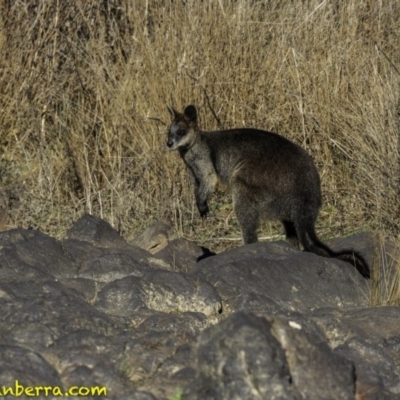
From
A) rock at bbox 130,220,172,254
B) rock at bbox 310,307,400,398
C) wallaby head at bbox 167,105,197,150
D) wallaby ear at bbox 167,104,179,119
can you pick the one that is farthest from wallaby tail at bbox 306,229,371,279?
wallaby ear at bbox 167,104,179,119

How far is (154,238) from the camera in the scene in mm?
7281

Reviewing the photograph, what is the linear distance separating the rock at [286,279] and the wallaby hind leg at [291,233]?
0.95 m

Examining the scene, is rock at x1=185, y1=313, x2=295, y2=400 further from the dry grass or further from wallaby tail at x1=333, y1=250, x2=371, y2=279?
the dry grass

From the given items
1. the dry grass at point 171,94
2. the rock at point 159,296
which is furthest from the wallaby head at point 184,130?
the rock at point 159,296

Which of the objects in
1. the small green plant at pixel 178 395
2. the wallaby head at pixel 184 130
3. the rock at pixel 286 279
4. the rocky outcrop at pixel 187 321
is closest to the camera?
the rocky outcrop at pixel 187 321

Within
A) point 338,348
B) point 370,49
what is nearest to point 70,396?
point 338,348

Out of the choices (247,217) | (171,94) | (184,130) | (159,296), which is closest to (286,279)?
(159,296)

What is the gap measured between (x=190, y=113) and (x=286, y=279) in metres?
2.47

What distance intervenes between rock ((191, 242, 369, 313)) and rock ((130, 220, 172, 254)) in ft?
2.60

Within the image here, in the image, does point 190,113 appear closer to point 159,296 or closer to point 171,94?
point 171,94

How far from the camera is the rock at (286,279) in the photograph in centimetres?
599

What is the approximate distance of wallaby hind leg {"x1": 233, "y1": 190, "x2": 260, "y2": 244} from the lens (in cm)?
742

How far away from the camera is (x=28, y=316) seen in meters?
5.19

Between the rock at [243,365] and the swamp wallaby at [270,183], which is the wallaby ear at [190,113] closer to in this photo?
the swamp wallaby at [270,183]
